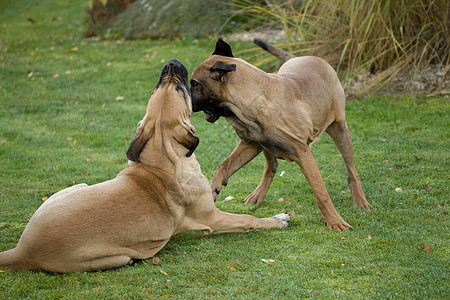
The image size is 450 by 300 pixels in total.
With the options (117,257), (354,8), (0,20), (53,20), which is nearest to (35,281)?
(117,257)

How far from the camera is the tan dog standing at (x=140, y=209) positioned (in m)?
4.75

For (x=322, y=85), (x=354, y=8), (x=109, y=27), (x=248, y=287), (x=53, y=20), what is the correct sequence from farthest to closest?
1. (x=53, y=20)
2. (x=109, y=27)
3. (x=354, y=8)
4. (x=322, y=85)
5. (x=248, y=287)

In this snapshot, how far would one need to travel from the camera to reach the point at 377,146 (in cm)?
877

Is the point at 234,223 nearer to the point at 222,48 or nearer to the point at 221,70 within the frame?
the point at 221,70

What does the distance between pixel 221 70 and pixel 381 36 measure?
630cm

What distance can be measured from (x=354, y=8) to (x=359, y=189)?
5309 millimetres

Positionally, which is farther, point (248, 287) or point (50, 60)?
point (50, 60)

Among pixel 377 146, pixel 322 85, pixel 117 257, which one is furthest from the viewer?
pixel 377 146

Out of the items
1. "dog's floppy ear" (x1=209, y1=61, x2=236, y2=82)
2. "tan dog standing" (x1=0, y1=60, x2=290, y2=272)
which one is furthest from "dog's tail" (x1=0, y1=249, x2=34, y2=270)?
"dog's floppy ear" (x1=209, y1=61, x2=236, y2=82)

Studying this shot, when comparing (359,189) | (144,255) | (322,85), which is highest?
(322,85)

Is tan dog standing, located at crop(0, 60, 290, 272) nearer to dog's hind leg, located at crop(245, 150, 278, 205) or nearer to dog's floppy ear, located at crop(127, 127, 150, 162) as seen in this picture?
dog's floppy ear, located at crop(127, 127, 150, 162)

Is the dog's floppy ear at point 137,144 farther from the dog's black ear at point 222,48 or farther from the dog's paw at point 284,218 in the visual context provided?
the dog's paw at point 284,218

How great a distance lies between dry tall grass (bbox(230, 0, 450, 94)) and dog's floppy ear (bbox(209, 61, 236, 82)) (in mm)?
5430

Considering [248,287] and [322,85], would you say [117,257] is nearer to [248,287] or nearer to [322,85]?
[248,287]
